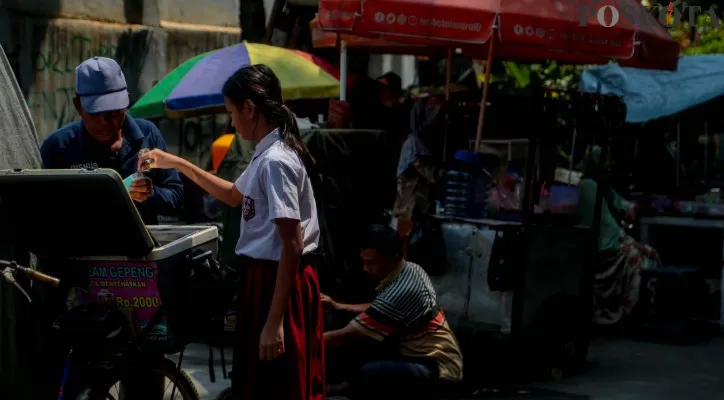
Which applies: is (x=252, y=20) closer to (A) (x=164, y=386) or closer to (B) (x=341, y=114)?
(B) (x=341, y=114)

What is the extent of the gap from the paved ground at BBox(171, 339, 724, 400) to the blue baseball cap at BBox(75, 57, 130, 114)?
2.78 metres

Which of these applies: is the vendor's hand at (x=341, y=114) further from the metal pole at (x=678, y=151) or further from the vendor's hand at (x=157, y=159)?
the vendor's hand at (x=157, y=159)

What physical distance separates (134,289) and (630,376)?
5.11 metres

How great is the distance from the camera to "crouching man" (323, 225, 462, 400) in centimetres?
598

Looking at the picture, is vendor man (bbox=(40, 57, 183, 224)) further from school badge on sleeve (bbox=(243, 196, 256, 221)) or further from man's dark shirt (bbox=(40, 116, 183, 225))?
school badge on sleeve (bbox=(243, 196, 256, 221))

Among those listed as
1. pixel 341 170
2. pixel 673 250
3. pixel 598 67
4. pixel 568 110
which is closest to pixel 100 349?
pixel 341 170

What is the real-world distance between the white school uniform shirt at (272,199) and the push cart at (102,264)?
0.28 m

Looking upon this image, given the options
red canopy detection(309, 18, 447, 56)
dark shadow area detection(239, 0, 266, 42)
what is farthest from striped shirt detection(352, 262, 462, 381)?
dark shadow area detection(239, 0, 266, 42)

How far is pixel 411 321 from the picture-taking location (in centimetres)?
603

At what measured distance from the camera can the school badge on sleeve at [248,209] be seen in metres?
4.45

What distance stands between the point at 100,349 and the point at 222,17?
34.7 feet

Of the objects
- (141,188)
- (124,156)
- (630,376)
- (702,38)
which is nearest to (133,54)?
(630,376)

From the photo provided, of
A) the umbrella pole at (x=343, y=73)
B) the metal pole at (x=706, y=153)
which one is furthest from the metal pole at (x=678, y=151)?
the umbrella pole at (x=343, y=73)
